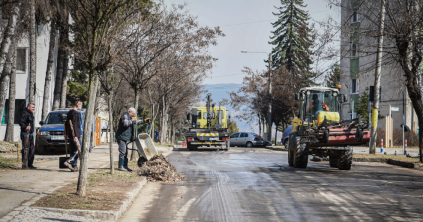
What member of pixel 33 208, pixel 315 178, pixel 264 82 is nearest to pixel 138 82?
pixel 315 178

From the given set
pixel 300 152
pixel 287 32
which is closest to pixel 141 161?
pixel 300 152

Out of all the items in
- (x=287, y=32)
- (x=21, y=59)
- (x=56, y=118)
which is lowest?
(x=56, y=118)

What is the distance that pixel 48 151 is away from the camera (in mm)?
19094

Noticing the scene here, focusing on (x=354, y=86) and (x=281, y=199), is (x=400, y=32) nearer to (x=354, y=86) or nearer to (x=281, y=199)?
(x=281, y=199)

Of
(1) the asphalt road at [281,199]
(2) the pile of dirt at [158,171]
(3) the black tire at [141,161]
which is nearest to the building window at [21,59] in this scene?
(3) the black tire at [141,161]

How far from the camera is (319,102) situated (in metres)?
15.9

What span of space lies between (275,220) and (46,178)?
5.63 meters

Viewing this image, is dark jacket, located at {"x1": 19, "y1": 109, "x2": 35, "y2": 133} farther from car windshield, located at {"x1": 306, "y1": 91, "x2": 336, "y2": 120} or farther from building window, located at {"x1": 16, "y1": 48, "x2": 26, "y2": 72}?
building window, located at {"x1": 16, "y1": 48, "x2": 26, "y2": 72}

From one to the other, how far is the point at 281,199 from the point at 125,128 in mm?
5215

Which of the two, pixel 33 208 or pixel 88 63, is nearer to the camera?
pixel 33 208

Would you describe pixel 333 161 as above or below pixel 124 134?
below

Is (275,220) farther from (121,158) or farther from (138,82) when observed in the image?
(138,82)

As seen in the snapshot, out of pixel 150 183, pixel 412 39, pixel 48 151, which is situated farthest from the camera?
pixel 48 151

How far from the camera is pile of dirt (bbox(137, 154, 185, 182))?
1102cm
